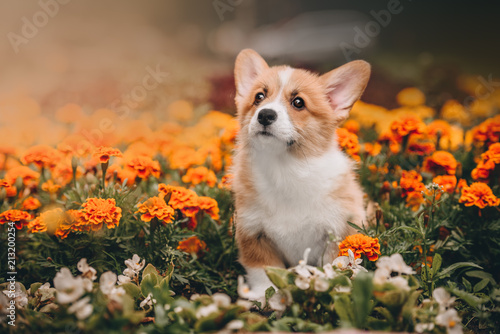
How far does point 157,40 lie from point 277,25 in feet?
6.59

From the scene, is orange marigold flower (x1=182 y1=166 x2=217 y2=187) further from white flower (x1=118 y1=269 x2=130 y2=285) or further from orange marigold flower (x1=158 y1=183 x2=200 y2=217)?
white flower (x1=118 y1=269 x2=130 y2=285)

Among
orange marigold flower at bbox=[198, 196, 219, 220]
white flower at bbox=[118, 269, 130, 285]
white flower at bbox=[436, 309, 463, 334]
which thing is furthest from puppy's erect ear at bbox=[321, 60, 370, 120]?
white flower at bbox=[118, 269, 130, 285]

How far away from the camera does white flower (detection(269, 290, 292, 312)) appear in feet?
6.04

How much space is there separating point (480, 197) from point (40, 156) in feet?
8.73

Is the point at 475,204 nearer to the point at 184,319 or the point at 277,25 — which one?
the point at 184,319

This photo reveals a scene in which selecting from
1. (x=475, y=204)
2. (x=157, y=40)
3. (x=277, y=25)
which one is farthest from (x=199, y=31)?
(x=475, y=204)

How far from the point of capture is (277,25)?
6.01 meters

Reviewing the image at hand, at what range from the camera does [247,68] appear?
2.77 meters

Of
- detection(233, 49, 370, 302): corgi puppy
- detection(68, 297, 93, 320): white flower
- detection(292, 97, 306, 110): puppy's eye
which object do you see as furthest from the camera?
detection(292, 97, 306, 110): puppy's eye

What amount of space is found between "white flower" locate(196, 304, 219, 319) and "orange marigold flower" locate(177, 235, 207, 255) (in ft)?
3.44

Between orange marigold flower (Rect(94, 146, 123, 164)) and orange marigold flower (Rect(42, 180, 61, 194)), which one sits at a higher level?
orange marigold flower (Rect(94, 146, 123, 164))

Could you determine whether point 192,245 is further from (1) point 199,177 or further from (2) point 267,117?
(2) point 267,117

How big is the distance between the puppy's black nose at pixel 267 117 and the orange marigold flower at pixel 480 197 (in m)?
1.21

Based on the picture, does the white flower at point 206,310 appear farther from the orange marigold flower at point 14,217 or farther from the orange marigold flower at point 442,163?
the orange marigold flower at point 442,163
